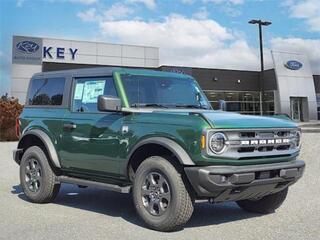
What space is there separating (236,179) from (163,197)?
0.95 m

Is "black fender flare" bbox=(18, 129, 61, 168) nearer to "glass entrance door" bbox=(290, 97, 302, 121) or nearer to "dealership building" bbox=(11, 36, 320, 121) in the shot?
"dealership building" bbox=(11, 36, 320, 121)

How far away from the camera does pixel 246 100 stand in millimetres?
49781

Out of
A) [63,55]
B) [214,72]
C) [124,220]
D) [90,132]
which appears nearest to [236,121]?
[124,220]

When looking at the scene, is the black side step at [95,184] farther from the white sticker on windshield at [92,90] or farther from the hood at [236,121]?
the white sticker on windshield at [92,90]

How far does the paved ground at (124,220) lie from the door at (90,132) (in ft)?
2.37

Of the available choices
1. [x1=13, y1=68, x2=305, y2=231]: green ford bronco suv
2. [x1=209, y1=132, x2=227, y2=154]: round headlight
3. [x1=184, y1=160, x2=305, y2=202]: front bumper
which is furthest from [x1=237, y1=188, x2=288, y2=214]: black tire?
[x1=209, y1=132, x2=227, y2=154]: round headlight

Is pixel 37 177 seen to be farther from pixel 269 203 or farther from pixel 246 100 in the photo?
pixel 246 100

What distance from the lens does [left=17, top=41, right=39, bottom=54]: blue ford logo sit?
1588 inches

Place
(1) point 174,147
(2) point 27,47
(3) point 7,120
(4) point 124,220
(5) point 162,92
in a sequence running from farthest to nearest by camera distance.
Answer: (2) point 27,47 → (3) point 7,120 → (5) point 162,92 → (4) point 124,220 → (1) point 174,147

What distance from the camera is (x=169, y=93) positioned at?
711 centimetres

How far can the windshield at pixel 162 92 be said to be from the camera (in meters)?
6.77

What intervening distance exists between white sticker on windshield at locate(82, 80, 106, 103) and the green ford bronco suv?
0.02 m

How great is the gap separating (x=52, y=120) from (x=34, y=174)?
0.99 m

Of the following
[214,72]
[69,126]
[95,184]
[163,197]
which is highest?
[214,72]
